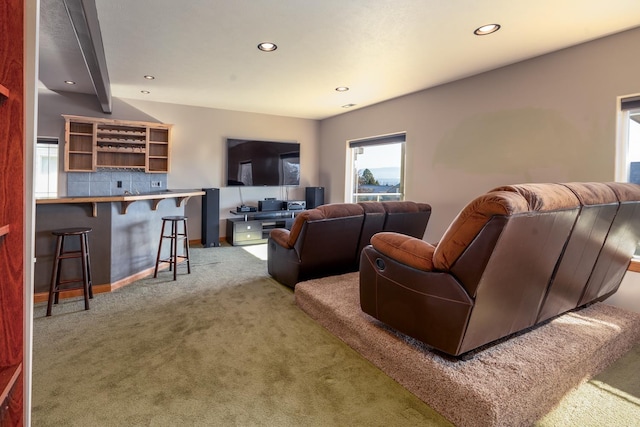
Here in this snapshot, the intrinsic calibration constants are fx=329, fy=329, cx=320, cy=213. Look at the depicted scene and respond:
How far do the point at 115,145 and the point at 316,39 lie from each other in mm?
3836

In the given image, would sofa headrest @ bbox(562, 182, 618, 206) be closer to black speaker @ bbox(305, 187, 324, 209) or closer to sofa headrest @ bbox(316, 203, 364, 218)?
sofa headrest @ bbox(316, 203, 364, 218)

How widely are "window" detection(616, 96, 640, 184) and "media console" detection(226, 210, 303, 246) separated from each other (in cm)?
414

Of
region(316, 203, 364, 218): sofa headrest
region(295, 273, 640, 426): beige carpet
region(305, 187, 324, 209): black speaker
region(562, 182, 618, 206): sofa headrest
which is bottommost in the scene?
region(295, 273, 640, 426): beige carpet

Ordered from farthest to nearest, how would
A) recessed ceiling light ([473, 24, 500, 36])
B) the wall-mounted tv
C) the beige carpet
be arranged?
the wall-mounted tv → recessed ceiling light ([473, 24, 500, 36]) → the beige carpet

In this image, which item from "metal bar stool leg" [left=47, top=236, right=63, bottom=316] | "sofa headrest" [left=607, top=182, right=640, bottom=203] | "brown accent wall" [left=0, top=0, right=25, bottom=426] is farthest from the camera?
"metal bar stool leg" [left=47, top=236, right=63, bottom=316]

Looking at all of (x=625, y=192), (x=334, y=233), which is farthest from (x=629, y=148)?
(x=334, y=233)

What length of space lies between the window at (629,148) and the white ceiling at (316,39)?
761mm

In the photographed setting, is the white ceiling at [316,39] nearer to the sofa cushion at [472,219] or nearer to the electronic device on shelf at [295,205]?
the sofa cushion at [472,219]

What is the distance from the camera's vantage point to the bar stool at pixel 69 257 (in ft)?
9.40

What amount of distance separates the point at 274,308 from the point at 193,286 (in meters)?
1.16

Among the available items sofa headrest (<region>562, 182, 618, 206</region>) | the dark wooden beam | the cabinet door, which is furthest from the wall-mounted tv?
sofa headrest (<region>562, 182, 618, 206</region>)

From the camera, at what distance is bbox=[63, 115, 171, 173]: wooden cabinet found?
15.9ft

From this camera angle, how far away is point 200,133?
5922 mm

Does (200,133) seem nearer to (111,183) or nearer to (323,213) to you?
(111,183)
